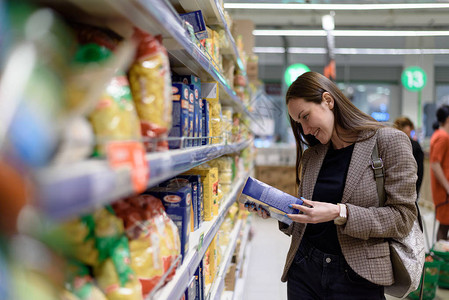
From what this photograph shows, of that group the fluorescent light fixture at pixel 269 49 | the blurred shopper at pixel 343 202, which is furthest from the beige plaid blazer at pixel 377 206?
the fluorescent light fixture at pixel 269 49

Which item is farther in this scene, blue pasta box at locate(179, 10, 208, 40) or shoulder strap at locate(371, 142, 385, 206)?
blue pasta box at locate(179, 10, 208, 40)

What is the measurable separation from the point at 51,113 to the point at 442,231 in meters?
4.96

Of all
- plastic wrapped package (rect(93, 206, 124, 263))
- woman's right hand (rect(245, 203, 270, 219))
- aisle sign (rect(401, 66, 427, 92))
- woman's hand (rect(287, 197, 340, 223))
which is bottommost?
woman's right hand (rect(245, 203, 270, 219))

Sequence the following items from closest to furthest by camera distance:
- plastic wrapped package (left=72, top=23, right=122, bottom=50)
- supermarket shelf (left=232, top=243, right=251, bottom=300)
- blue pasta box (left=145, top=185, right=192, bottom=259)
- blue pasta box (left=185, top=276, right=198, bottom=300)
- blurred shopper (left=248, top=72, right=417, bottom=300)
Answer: plastic wrapped package (left=72, top=23, right=122, bottom=50)
blue pasta box (left=145, top=185, right=192, bottom=259)
blue pasta box (left=185, top=276, right=198, bottom=300)
blurred shopper (left=248, top=72, right=417, bottom=300)
supermarket shelf (left=232, top=243, right=251, bottom=300)

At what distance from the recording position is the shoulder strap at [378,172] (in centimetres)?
174

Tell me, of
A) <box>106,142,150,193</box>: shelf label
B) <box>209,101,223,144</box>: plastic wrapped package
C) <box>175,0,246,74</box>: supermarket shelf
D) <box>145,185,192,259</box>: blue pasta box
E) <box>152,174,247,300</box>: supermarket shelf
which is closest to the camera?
<box>106,142,150,193</box>: shelf label

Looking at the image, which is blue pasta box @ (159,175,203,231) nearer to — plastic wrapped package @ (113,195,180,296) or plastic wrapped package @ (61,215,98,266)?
plastic wrapped package @ (113,195,180,296)

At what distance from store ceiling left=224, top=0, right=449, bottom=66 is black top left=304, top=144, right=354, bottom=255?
6.43 metres

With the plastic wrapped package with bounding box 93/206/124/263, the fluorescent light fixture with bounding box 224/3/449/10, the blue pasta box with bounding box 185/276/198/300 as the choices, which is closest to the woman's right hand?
the blue pasta box with bounding box 185/276/198/300

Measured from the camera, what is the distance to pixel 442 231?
4.53 metres

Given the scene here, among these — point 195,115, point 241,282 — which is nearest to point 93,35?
point 195,115

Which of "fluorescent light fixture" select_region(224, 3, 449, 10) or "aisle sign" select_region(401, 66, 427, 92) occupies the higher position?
"fluorescent light fixture" select_region(224, 3, 449, 10)

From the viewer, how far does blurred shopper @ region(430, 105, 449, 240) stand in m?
4.43

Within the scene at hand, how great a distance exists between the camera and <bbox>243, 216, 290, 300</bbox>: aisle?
4.05 metres
